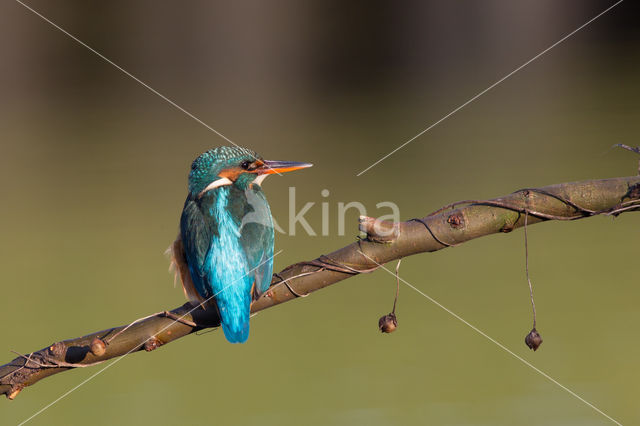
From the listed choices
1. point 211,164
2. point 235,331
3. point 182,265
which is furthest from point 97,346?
point 211,164

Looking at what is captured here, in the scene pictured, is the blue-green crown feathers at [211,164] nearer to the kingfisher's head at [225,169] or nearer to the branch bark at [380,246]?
the kingfisher's head at [225,169]

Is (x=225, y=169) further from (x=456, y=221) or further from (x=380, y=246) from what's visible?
(x=456, y=221)

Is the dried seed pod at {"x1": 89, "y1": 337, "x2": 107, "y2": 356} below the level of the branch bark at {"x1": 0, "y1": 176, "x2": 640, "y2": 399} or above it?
below

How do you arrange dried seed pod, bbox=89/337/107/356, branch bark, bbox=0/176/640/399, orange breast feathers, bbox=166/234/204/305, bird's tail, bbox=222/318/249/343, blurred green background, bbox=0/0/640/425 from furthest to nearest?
blurred green background, bbox=0/0/640/425
orange breast feathers, bbox=166/234/204/305
bird's tail, bbox=222/318/249/343
dried seed pod, bbox=89/337/107/356
branch bark, bbox=0/176/640/399

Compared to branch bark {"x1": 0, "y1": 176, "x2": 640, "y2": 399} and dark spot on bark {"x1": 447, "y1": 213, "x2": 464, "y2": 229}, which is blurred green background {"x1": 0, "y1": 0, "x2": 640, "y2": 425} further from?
dark spot on bark {"x1": 447, "y1": 213, "x2": 464, "y2": 229}

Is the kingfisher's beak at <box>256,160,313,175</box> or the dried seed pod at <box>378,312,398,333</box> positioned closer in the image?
the dried seed pod at <box>378,312,398,333</box>

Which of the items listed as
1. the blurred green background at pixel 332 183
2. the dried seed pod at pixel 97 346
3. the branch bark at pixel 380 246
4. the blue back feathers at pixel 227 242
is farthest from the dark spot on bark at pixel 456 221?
the blurred green background at pixel 332 183

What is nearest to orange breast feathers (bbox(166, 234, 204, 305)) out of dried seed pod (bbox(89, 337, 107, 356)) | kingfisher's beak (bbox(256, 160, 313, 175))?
kingfisher's beak (bbox(256, 160, 313, 175))

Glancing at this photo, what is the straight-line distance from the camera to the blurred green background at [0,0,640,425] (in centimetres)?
601

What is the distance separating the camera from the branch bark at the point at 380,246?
224cm

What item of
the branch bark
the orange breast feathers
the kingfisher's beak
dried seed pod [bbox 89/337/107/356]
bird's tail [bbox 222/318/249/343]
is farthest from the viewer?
the kingfisher's beak

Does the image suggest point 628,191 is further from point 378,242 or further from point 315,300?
point 315,300

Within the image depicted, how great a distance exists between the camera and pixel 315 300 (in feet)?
24.5

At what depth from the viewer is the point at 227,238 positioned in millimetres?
2955
